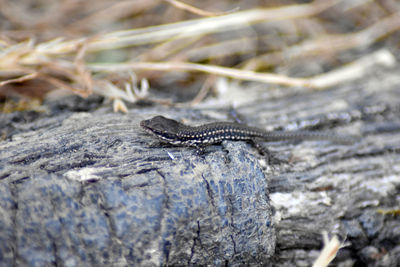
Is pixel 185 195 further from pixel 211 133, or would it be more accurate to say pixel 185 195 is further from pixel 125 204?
pixel 211 133

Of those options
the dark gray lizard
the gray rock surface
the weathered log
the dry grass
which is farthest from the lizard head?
the dry grass

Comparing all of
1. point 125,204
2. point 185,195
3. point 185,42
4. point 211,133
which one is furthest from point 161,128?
point 185,42

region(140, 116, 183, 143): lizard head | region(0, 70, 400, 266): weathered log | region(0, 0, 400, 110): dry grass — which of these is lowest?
region(0, 70, 400, 266): weathered log

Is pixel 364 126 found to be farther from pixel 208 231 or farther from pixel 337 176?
pixel 208 231

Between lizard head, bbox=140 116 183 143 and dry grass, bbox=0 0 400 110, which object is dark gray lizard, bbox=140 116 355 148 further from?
dry grass, bbox=0 0 400 110

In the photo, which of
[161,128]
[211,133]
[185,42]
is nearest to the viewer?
[161,128]

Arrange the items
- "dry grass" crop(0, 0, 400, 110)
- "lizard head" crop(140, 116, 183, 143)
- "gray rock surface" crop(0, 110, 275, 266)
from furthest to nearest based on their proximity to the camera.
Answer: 1. "dry grass" crop(0, 0, 400, 110)
2. "lizard head" crop(140, 116, 183, 143)
3. "gray rock surface" crop(0, 110, 275, 266)
